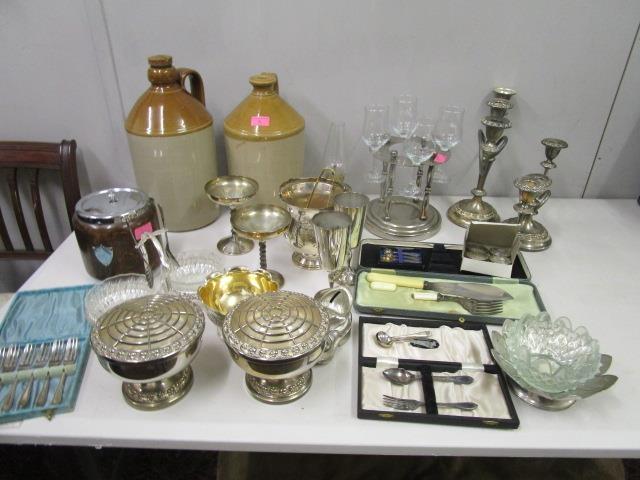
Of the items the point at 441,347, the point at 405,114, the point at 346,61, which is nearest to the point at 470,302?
the point at 441,347

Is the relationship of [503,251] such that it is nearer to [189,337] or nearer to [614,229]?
[614,229]

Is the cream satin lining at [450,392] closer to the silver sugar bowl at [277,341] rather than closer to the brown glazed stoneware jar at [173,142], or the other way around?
the silver sugar bowl at [277,341]

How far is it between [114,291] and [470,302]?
588 millimetres

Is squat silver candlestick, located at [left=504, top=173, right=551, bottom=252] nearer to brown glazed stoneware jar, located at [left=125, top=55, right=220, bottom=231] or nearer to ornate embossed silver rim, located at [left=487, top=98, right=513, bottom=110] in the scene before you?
ornate embossed silver rim, located at [left=487, top=98, right=513, bottom=110]

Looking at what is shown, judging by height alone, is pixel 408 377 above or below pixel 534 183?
below

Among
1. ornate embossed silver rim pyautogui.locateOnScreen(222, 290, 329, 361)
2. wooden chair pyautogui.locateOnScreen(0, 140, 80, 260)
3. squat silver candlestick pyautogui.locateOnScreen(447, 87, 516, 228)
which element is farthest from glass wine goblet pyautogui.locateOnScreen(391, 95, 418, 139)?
wooden chair pyautogui.locateOnScreen(0, 140, 80, 260)

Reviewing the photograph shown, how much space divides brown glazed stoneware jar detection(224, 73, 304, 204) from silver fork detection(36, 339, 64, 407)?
1.50 feet

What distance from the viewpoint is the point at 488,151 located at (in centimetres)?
95

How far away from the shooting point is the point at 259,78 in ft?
2.88

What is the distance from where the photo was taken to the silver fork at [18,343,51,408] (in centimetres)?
57

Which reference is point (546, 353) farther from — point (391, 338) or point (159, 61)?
point (159, 61)

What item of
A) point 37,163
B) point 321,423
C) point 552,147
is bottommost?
point 321,423

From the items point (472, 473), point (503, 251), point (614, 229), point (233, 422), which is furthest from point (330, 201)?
point (614, 229)

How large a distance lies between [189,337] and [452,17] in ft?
2.69
